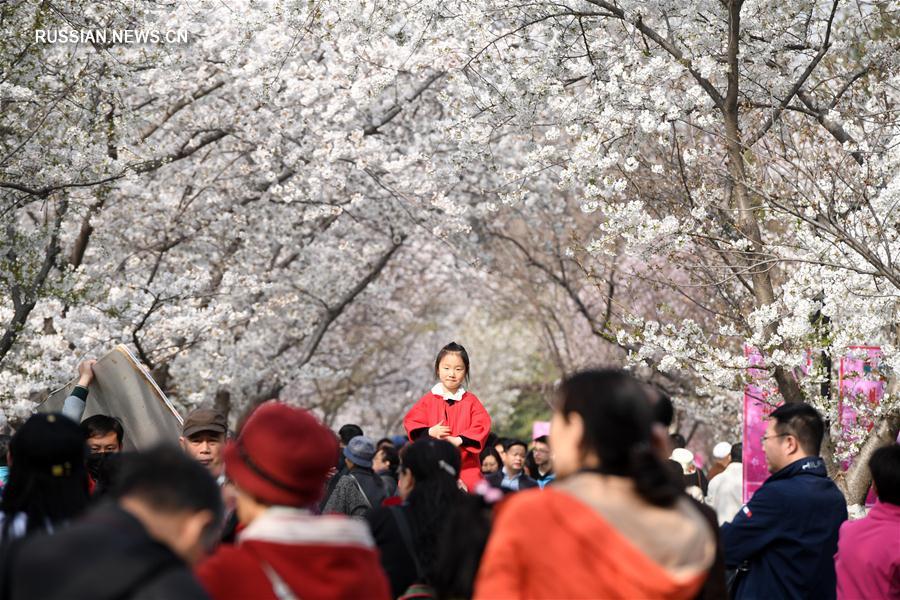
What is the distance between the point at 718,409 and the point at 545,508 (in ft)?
48.3

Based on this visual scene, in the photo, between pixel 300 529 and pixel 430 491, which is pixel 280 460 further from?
pixel 430 491

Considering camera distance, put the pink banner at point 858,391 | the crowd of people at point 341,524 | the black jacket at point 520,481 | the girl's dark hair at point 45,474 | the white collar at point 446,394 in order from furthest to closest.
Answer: the pink banner at point 858,391 < the black jacket at point 520,481 < the white collar at point 446,394 < the girl's dark hair at point 45,474 < the crowd of people at point 341,524

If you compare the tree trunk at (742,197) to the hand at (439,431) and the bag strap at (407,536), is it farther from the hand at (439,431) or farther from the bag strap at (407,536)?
the bag strap at (407,536)

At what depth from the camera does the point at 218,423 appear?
564cm

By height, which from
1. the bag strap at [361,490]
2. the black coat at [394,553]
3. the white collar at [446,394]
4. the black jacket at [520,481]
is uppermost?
the white collar at [446,394]

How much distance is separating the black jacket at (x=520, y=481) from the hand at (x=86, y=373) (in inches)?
108

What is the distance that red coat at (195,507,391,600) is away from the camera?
2861mm

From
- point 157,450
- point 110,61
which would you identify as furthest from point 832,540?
point 110,61

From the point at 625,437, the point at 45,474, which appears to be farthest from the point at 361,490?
the point at 625,437

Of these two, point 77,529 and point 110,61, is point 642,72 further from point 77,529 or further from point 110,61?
point 77,529

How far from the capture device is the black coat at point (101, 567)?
249 cm

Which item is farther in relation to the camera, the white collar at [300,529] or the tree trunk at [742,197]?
the tree trunk at [742,197]

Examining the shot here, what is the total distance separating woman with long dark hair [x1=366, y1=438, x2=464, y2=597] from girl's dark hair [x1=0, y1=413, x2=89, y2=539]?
1133 mm

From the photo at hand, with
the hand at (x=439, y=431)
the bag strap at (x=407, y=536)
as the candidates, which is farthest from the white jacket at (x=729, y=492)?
the bag strap at (x=407, y=536)
